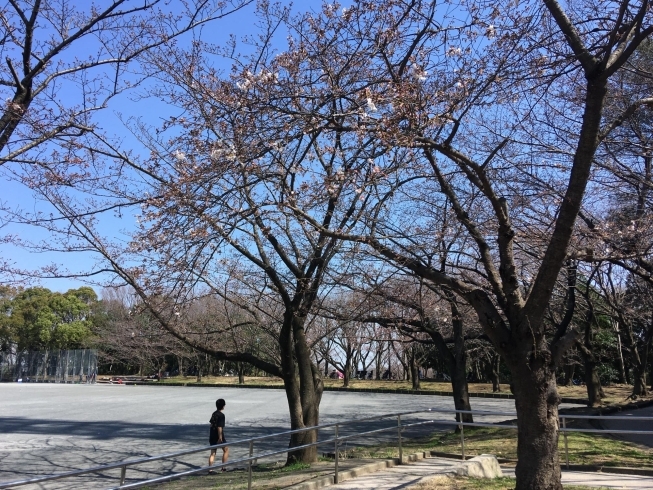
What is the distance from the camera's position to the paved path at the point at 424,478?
7.55m

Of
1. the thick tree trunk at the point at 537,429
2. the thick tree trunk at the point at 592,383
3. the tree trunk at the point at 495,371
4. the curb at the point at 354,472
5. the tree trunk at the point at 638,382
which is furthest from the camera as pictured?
the tree trunk at the point at 495,371

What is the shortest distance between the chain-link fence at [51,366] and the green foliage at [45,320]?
1385 millimetres

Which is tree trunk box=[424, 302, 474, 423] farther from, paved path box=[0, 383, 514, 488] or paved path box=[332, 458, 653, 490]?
paved path box=[332, 458, 653, 490]

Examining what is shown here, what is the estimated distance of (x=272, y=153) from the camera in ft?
26.6

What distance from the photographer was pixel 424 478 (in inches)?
304

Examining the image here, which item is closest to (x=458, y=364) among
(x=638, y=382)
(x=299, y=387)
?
(x=299, y=387)

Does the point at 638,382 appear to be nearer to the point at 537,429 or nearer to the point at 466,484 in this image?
the point at 466,484

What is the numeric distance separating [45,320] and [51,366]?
6984mm

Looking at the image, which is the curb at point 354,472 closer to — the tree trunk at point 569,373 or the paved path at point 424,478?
the paved path at point 424,478

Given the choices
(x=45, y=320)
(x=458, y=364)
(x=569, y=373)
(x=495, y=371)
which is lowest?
(x=569, y=373)

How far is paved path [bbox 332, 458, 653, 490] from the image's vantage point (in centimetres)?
755

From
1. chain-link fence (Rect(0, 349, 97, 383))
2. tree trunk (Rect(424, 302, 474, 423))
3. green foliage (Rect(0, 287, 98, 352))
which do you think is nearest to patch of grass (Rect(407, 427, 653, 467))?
tree trunk (Rect(424, 302, 474, 423))

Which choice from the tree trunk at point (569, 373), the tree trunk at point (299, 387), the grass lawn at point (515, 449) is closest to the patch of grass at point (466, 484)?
the grass lawn at point (515, 449)

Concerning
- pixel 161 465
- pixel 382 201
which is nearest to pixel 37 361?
pixel 161 465
